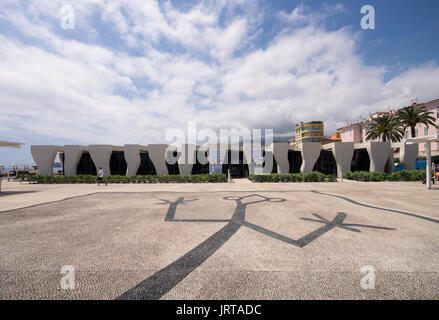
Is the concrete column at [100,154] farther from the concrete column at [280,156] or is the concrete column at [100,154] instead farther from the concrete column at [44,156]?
the concrete column at [280,156]

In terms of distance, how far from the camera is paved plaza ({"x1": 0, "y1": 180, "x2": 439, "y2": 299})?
287cm

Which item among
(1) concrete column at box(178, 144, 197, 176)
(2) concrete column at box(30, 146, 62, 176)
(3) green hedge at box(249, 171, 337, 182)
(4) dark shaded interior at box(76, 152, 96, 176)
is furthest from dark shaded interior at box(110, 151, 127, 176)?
(3) green hedge at box(249, 171, 337, 182)

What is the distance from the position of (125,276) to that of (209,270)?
157 cm

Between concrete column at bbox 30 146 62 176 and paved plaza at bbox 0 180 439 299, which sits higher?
concrete column at bbox 30 146 62 176

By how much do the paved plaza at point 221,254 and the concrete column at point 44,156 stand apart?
23377 mm

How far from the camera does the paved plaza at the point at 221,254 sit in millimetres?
2871

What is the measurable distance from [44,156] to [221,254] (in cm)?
3278

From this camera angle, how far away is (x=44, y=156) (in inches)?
976

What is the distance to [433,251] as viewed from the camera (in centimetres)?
411

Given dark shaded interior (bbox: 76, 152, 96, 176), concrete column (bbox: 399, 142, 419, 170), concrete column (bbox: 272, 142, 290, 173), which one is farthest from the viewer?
dark shaded interior (bbox: 76, 152, 96, 176)

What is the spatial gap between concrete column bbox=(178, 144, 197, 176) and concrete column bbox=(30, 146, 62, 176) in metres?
18.6

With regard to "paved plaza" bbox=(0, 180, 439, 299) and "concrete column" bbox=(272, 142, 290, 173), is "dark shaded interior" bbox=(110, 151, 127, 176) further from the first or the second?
"concrete column" bbox=(272, 142, 290, 173)
